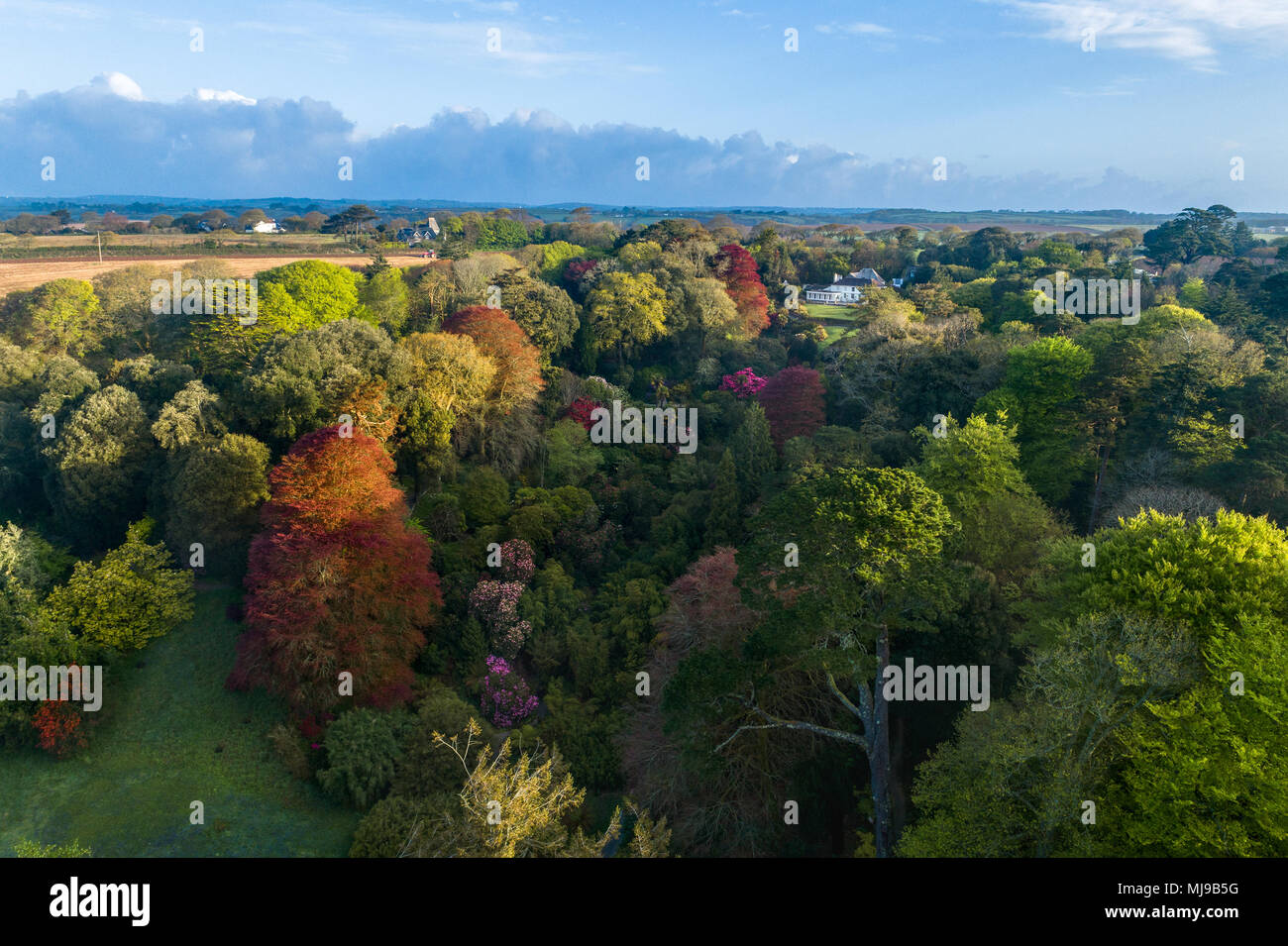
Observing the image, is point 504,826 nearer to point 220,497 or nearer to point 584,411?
point 220,497

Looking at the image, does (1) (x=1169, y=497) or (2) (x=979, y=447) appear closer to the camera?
(1) (x=1169, y=497)

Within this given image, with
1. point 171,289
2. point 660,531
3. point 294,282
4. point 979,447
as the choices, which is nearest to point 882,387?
point 979,447

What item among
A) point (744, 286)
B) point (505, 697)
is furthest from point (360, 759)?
point (744, 286)

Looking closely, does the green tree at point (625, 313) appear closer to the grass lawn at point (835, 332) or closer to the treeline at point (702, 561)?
the treeline at point (702, 561)

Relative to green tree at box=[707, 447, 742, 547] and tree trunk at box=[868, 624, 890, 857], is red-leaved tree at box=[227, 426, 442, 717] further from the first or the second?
tree trunk at box=[868, 624, 890, 857]

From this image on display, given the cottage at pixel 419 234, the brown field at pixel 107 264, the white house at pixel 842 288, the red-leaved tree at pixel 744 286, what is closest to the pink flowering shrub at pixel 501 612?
the red-leaved tree at pixel 744 286

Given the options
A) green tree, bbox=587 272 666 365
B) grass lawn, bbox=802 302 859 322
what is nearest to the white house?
grass lawn, bbox=802 302 859 322
